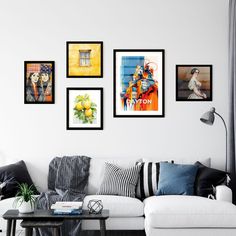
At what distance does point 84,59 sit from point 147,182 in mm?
1543

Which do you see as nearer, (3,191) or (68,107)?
(3,191)

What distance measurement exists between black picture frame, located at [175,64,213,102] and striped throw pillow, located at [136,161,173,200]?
931mm

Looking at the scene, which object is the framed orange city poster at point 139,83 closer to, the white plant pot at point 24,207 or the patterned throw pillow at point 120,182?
the patterned throw pillow at point 120,182

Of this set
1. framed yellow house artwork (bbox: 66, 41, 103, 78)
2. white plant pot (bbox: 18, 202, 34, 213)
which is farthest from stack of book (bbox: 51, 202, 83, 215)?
framed yellow house artwork (bbox: 66, 41, 103, 78)

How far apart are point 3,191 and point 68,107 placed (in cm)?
123

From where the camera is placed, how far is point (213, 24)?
570cm

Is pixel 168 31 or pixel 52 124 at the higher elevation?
pixel 168 31

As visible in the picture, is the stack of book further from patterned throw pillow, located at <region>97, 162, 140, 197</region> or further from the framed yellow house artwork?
the framed yellow house artwork

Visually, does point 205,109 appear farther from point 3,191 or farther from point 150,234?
point 3,191

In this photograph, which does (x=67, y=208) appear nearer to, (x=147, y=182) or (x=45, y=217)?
(x=45, y=217)

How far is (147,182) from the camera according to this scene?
17.0 ft

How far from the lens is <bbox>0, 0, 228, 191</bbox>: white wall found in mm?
5664

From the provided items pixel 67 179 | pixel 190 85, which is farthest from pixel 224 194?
pixel 67 179

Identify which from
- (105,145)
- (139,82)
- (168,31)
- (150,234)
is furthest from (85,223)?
(168,31)
